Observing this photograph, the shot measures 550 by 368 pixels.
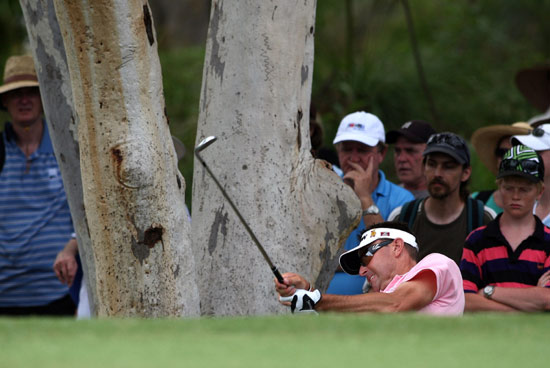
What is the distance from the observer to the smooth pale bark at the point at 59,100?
584cm

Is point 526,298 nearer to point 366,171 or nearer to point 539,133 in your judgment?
point 539,133

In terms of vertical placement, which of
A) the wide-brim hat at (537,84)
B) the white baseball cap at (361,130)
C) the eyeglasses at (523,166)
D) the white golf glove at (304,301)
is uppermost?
the wide-brim hat at (537,84)

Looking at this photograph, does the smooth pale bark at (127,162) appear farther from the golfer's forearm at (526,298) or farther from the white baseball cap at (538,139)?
the white baseball cap at (538,139)

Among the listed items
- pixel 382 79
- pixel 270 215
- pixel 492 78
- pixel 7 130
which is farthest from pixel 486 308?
pixel 492 78

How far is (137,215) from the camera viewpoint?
494cm

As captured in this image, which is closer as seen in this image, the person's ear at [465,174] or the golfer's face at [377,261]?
the golfer's face at [377,261]

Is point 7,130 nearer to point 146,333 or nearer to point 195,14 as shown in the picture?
point 146,333

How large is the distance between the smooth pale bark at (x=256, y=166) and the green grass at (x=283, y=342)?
1.43 m

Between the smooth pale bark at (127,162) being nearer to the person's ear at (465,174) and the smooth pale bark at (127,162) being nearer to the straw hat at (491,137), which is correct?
the person's ear at (465,174)

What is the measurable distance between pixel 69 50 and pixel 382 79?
9285 mm

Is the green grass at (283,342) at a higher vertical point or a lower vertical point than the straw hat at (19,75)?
lower

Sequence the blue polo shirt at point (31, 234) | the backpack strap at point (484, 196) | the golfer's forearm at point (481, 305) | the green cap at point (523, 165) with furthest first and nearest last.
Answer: the blue polo shirt at point (31, 234) < the backpack strap at point (484, 196) < the green cap at point (523, 165) < the golfer's forearm at point (481, 305)

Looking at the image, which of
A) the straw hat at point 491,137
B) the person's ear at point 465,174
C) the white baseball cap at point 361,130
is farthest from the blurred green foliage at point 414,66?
the person's ear at point 465,174

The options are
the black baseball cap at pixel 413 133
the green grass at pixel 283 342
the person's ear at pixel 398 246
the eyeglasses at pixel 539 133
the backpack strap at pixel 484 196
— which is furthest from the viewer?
the black baseball cap at pixel 413 133
